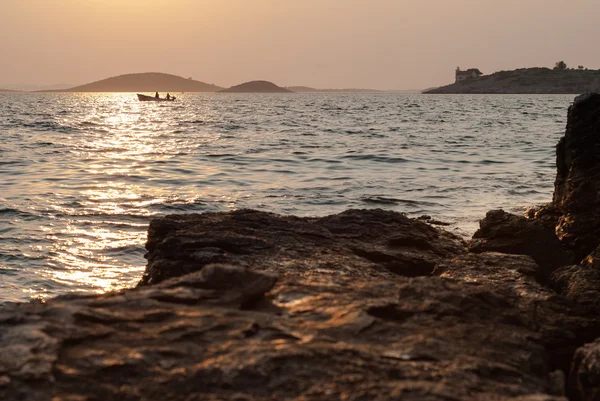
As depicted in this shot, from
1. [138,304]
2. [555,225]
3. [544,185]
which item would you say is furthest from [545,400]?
[544,185]

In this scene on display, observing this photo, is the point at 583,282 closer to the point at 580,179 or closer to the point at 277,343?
the point at 580,179

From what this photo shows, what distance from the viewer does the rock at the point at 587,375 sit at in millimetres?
3521

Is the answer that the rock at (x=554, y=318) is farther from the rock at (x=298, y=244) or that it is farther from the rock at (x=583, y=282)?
the rock at (x=298, y=244)

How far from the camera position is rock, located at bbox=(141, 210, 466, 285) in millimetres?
5934

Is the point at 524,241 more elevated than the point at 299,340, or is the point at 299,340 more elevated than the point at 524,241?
the point at 299,340

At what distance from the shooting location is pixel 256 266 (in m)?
5.65

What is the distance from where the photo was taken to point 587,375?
358cm

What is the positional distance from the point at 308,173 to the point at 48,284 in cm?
1245

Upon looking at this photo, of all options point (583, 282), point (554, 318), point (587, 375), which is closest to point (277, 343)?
point (587, 375)

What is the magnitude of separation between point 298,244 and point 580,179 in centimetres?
426

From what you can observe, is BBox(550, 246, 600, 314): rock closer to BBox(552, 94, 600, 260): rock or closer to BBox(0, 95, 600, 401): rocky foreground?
BBox(0, 95, 600, 401): rocky foreground

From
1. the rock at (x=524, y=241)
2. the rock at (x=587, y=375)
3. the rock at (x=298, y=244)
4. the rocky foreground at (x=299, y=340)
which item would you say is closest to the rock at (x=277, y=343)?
the rocky foreground at (x=299, y=340)

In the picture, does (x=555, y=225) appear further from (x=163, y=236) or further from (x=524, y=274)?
(x=163, y=236)

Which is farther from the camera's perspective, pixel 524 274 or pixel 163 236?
pixel 163 236
